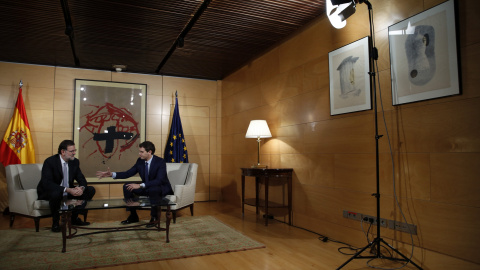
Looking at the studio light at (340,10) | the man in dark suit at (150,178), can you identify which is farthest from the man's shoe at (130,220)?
the studio light at (340,10)

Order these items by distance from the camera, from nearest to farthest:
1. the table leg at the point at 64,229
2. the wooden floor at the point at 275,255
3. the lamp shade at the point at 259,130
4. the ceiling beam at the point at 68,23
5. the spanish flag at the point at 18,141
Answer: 1. the wooden floor at the point at 275,255
2. the table leg at the point at 64,229
3. the ceiling beam at the point at 68,23
4. the lamp shade at the point at 259,130
5. the spanish flag at the point at 18,141

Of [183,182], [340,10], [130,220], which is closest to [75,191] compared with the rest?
[130,220]

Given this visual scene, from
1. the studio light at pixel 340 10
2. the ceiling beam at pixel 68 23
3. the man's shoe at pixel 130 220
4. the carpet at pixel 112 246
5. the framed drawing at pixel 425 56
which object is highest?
the ceiling beam at pixel 68 23

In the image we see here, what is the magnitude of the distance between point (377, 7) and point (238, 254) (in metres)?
2.78

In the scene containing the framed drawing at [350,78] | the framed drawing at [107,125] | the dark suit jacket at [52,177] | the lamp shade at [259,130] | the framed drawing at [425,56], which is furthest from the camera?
the framed drawing at [107,125]

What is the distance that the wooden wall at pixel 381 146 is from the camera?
249 centimetres

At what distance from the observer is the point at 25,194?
4.04 m

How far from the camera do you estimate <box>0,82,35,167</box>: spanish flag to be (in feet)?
18.0

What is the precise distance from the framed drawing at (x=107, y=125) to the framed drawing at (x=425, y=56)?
4.94 m

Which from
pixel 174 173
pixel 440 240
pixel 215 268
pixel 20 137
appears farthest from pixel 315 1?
pixel 20 137

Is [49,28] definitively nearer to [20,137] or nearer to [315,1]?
[20,137]

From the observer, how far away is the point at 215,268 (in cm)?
276

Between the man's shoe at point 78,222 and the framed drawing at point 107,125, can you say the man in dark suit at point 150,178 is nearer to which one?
the man's shoe at point 78,222

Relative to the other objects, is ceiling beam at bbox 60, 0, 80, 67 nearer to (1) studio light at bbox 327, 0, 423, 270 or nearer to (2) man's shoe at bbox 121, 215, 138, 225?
(2) man's shoe at bbox 121, 215, 138, 225
